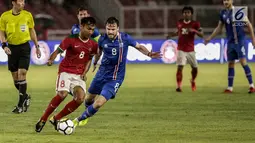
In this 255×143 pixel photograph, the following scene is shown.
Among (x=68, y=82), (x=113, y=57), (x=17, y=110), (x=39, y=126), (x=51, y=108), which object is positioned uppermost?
(x=113, y=57)

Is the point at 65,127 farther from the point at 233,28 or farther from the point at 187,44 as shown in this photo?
the point at 187,44

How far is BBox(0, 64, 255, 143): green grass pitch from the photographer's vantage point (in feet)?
36.1

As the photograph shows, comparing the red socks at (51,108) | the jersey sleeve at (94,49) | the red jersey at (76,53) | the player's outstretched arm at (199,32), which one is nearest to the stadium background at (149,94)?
the red socks at (51,108)

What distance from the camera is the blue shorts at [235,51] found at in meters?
18.1

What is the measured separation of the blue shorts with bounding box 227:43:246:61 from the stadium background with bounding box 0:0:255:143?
854 millimetres

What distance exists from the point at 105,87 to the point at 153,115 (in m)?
2.00

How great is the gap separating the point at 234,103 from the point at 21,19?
480cm

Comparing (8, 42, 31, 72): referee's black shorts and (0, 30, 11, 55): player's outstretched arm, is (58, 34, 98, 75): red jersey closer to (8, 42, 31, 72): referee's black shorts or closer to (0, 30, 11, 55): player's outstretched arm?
(0, 30, 11, 55): player's outstretched arm

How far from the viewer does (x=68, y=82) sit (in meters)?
11.6

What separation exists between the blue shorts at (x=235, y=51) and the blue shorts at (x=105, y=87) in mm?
6334

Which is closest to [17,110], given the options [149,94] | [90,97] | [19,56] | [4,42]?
[19,56]

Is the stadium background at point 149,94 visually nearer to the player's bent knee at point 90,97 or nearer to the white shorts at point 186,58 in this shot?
the player's bent knee at point 90,97

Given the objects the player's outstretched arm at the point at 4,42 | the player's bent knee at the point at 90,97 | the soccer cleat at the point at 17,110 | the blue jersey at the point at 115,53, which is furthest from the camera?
the soccer cleat at the point at 17,110

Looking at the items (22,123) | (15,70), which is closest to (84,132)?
Answer: (22,123)
